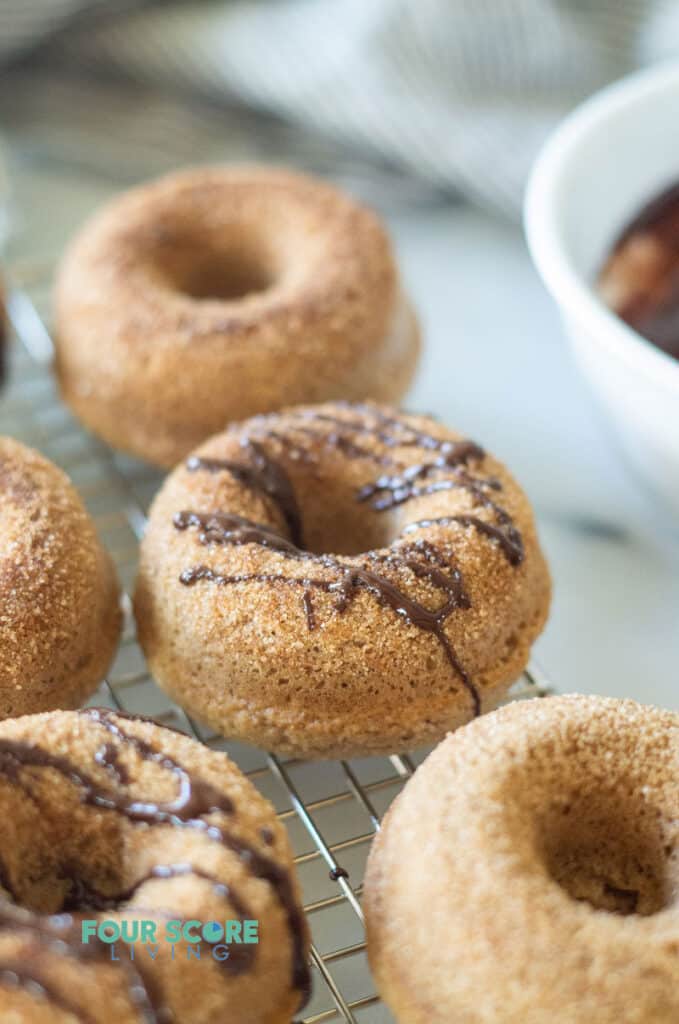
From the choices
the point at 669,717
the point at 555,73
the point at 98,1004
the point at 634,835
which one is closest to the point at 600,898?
the point at 634,835

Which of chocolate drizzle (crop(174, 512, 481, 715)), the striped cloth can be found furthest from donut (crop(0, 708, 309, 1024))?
the striped cloth

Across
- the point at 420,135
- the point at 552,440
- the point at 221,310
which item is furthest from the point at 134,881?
the point at 420,135

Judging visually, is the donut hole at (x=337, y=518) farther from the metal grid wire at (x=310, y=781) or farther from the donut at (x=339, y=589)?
the metal grid wire at (x=310, y=781)

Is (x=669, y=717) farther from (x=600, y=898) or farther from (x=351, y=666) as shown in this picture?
(x=351, y=666)

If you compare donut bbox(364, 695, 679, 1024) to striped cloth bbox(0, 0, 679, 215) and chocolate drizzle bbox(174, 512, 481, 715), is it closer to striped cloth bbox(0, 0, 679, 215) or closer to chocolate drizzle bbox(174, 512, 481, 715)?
chocolate drizzle bbox(174, 512, 481, 715)

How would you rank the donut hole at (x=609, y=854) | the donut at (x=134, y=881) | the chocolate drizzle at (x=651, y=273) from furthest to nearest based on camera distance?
the chocolate drizzle at (x=651, y=273)
the donut hole at (x=609, y=854)
the donut at (x=134, y=881)

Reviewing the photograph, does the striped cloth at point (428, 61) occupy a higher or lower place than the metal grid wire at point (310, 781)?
higher

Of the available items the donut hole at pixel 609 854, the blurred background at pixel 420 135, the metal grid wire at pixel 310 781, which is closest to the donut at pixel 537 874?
the donut hole at pixel 609 854
